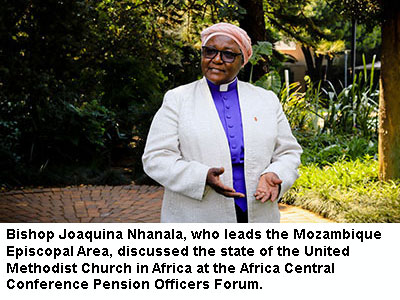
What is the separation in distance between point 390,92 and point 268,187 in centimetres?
452

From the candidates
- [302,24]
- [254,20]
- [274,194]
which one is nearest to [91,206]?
[274,194]

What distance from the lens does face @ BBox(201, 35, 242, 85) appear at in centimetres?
236

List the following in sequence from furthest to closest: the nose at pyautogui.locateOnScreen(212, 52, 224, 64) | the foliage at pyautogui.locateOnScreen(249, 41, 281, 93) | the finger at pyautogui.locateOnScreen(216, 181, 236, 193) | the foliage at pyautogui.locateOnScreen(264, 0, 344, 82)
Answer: the foliage at pyautogui.locateOnScreen(264, 0, 344, 82) < the foliage at pyautogui.locateOnScreen(249, 41, 281, 93) < the nose at pyautogui.locateOnScreen(212, 52, 224, 64) < the finger at pyautogui.locateOnScreen(216, 181, 236, 193)

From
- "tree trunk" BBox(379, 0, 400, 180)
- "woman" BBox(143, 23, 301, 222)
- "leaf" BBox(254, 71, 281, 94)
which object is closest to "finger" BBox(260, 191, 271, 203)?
"woman" BBox(143, 23, 301, 222)

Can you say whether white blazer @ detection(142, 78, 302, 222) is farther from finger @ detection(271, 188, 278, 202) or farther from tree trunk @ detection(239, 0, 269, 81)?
tree trunk @ detection(239, 0, 269, 81)

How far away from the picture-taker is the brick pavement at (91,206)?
19.0 feet

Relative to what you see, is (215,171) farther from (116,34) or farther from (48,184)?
(116,34)

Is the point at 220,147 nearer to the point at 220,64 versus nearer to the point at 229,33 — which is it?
the point at 220,64

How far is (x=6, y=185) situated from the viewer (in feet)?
25.1

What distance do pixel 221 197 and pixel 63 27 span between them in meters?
3.87

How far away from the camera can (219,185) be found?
85.1 inches

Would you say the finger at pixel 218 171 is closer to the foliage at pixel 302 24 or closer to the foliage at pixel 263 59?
the foliage at pixel 263 59

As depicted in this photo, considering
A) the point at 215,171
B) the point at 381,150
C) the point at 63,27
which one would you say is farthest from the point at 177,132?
the point at 381,150

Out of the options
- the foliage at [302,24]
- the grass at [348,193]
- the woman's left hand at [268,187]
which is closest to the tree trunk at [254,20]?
the foliage at [302,24]
